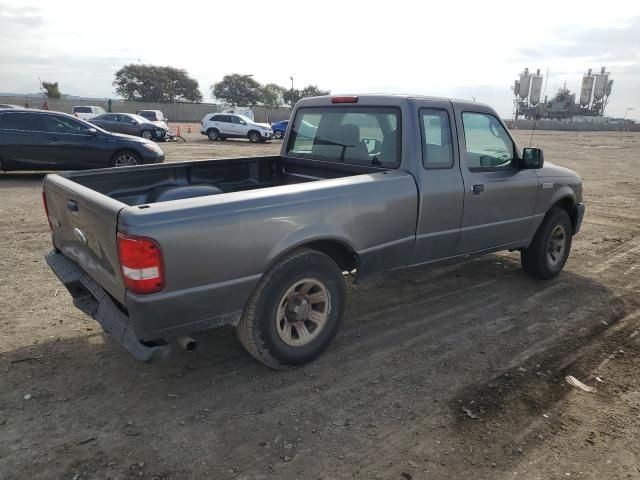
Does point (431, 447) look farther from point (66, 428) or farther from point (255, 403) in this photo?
point (66, 428)

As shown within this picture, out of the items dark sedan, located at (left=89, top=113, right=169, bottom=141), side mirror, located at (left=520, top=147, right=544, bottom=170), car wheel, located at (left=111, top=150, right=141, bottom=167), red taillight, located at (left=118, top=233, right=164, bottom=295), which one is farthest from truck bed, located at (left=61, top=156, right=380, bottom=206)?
dark sedan, located at (left=89, top=113, right=169, bottom=141)

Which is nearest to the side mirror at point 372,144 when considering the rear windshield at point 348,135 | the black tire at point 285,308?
the rear windshield at point 348,135

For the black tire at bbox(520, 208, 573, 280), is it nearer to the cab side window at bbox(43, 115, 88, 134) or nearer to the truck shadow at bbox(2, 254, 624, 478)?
the truck shadow at bbox(2, 254, 624, 478)

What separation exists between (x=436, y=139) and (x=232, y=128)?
81.1 feet

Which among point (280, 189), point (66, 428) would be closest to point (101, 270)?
point (66, 428)

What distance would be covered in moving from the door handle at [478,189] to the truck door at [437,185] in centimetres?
17

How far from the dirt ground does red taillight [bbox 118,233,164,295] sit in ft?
2.79

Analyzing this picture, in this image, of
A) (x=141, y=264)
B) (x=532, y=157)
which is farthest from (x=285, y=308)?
(x=532, y=157)

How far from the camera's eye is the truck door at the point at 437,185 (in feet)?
12.6

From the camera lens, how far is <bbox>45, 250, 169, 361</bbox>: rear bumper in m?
2.69

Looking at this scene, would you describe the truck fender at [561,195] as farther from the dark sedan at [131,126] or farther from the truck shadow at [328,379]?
the dark sedan at [131,126]

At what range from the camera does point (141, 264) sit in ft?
8.27

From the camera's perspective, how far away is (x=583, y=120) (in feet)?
306

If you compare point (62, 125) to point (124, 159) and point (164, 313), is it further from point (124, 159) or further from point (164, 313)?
point (164, 313)
